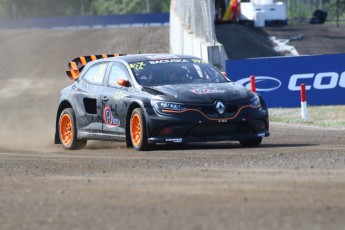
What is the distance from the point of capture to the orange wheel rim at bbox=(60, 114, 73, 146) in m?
16.5

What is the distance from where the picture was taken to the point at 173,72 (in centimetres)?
1502

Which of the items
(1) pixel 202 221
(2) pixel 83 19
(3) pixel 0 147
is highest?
(1) pixel 202 221

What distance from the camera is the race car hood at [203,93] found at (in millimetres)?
14008

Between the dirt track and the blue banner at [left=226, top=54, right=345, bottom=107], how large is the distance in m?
5.01

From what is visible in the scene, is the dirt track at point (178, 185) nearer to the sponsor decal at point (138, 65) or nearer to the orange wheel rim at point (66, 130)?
the orange wheel rim at point (66, 130)

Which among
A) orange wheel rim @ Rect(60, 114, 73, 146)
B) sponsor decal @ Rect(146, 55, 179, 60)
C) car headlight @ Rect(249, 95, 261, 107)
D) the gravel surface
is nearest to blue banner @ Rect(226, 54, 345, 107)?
orange wheel rim @ Rect(60, 114, 73, 146)

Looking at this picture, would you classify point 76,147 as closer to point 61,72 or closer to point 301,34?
point 61,72

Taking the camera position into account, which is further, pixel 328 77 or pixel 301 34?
pixel 301 34

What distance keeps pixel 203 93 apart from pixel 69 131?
3.28 m

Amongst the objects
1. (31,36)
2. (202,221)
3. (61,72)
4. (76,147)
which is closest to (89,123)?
(76,147)

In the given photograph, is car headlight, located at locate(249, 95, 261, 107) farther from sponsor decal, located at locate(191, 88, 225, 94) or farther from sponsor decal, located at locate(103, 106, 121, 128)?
sponsor decal, located at locate(103, 106, 121, 128)

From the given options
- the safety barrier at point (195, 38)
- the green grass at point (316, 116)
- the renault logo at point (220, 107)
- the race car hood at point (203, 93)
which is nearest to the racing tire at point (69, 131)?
the race car hood at point (203, 93)

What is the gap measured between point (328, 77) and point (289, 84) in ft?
3.04

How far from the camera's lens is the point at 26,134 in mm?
19453
